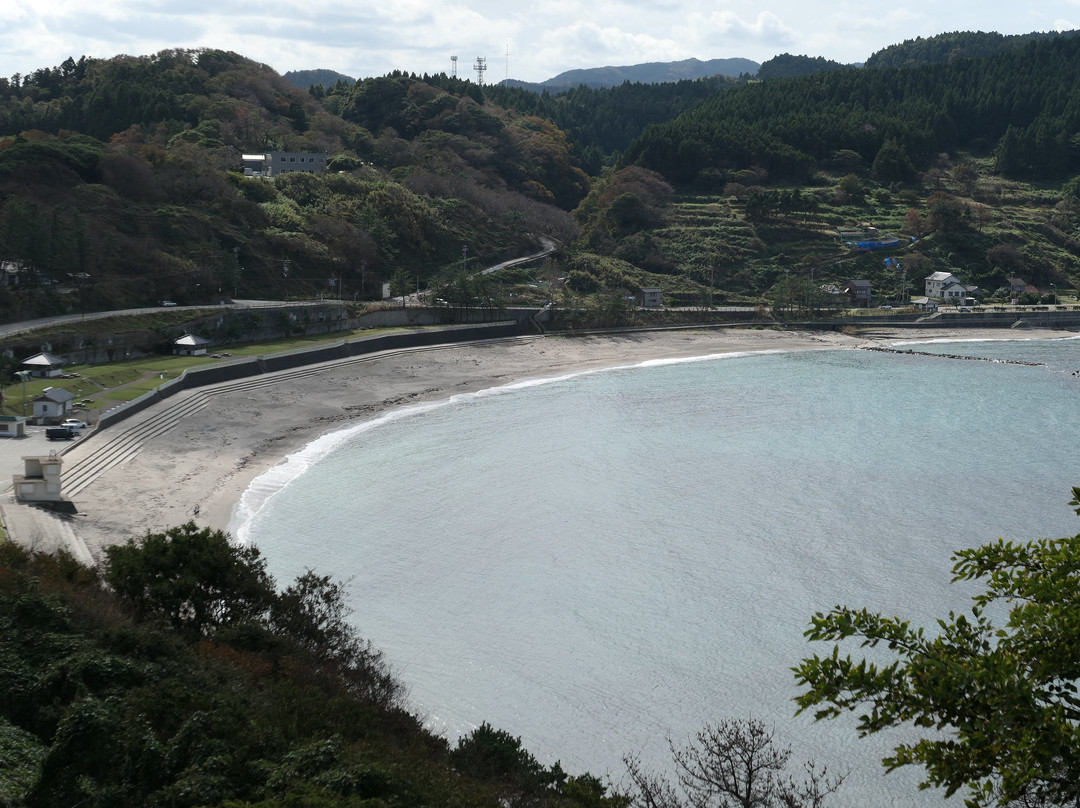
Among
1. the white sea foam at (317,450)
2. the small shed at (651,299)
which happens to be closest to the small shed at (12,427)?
the white sea foam at (317,450)

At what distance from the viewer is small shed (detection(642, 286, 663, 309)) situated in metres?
54.5

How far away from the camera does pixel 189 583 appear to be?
1351 cm

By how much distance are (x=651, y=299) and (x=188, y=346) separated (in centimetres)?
2669

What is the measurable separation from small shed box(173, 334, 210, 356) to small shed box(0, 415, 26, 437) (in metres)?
10.6

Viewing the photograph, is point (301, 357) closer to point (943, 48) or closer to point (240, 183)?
point (240, 183)

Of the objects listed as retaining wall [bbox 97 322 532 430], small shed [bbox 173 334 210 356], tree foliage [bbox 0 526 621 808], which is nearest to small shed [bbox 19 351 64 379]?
retaining wall [bbox 97 322 532 430]

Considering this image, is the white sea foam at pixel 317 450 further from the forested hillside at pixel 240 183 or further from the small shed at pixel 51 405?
the forested hillside at pixel 240 183

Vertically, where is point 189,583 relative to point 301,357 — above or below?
above

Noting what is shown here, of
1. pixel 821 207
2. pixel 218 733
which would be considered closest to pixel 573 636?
pixel 218 733

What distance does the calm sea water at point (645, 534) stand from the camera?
47.6 ft

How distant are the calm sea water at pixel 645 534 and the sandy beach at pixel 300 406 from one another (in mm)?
1175

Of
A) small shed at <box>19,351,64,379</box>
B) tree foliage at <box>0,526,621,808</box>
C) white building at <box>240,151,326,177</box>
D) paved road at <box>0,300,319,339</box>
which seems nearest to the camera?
tree foliage at <box>0,526,621,808</box>

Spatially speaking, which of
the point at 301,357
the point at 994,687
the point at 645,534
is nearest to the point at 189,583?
the point at 645,534

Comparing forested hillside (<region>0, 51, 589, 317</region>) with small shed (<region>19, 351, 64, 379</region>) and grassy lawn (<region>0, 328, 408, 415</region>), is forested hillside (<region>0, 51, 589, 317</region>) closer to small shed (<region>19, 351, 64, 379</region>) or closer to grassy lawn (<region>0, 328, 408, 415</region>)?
grassy lawn (<region>0, 328, 408, 415</region>)
